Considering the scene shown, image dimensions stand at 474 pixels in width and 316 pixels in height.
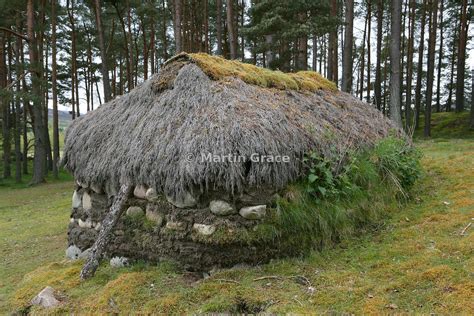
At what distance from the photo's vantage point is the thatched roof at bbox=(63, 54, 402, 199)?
11.2 feet

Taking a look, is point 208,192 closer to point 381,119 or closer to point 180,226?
point 180,226

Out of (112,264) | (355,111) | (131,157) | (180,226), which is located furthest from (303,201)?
(355,111)

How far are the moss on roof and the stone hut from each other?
2cm

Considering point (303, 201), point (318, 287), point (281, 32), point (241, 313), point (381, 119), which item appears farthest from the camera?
point (281, 32)

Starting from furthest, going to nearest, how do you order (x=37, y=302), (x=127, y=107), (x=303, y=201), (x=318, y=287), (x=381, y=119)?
(x=381, y=119) < (x=127, y=107) < (x=303, y=201) < (x=37, y=302) < (x=318, y=287)

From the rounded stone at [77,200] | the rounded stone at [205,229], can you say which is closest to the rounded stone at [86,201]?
the rounded stone at [77,200]

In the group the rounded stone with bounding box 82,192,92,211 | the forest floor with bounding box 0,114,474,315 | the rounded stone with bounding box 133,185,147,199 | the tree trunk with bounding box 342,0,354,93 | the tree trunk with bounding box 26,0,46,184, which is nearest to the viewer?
the forest floor with bounding box 0,114,474,315

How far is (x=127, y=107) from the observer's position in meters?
4.77

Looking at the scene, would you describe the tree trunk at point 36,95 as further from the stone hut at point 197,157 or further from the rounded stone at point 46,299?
the rounded stone at point 46,299

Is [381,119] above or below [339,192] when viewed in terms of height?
above

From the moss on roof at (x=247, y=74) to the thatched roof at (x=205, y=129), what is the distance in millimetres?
18

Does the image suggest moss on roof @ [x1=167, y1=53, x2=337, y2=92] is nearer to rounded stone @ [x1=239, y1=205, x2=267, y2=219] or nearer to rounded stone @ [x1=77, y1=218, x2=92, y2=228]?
rounded stone @ [x1=239, y1=205, x2=267, y2=219]

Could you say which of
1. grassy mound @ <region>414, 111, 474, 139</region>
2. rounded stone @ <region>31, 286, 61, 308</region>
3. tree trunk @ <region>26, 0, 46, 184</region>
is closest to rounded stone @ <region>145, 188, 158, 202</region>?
rounded stone @ <region>31, 286, 61, 308</region>

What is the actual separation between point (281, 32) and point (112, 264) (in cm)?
929
